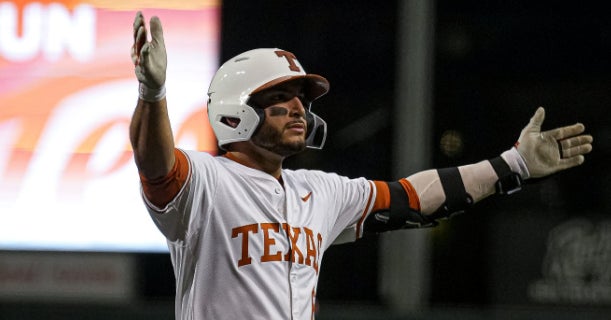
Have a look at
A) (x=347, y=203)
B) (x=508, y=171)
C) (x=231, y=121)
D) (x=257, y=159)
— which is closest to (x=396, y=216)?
(x=347, y=203)

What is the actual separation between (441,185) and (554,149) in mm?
364

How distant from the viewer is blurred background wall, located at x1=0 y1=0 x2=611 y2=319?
6.17m

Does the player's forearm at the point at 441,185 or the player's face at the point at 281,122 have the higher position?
the player's face at the point at 281,122

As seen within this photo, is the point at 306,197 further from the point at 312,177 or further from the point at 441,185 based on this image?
the point at 441,185

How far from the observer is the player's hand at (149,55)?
3350 millimetres

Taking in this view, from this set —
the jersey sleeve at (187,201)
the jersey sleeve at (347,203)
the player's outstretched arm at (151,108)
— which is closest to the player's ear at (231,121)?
the jersey sleeve at (187,201)

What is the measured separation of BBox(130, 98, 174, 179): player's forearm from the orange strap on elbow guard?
1.0 inches

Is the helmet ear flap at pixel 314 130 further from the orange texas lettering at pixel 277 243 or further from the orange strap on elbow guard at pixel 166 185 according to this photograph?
the orange strap on elbow guard at pixel 166 185

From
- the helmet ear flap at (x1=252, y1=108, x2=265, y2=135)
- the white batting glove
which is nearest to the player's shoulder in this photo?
the helmet ear flap at (x1=252, y1=108, x2=265, y2=135)

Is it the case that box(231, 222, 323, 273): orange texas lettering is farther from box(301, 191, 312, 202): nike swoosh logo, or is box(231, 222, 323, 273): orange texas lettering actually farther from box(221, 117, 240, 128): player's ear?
box(221, 117, 240, 128): player's ear

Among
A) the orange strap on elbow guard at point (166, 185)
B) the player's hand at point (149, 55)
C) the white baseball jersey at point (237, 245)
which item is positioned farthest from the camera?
the white baseball jersey at point (237, 245)

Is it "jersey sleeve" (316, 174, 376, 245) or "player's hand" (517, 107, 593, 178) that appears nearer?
"jersey sleeve" (316, 174, 376, 245)

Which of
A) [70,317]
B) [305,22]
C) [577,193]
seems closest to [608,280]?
[577,193]

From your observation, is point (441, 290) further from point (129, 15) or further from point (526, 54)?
point (129, 15)
